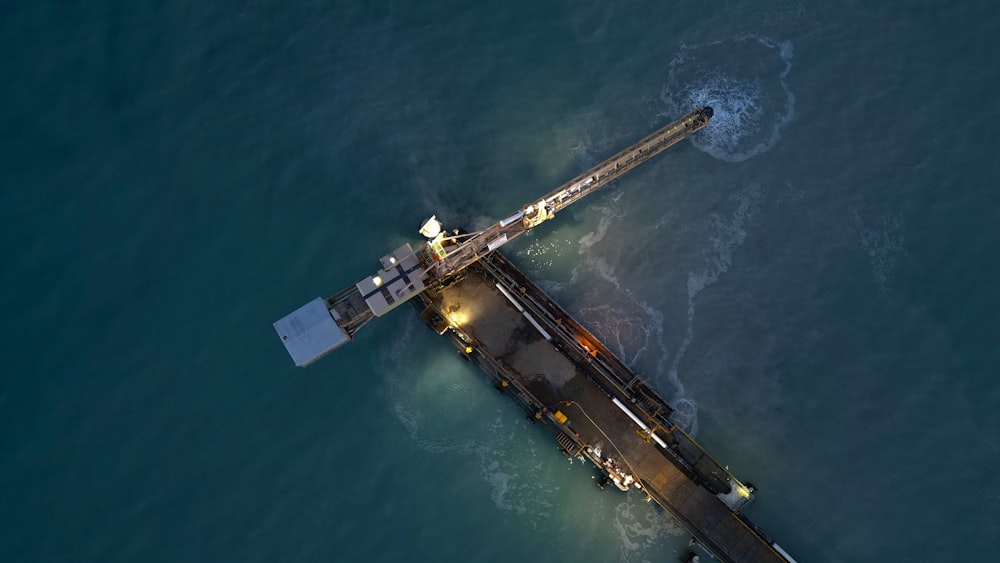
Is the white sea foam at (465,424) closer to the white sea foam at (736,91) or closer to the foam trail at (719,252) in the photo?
the foam trail at (719,252)

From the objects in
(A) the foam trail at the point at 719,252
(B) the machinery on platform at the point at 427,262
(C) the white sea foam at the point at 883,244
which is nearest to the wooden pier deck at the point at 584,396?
(B) the machinery on platform at the point at 427,262

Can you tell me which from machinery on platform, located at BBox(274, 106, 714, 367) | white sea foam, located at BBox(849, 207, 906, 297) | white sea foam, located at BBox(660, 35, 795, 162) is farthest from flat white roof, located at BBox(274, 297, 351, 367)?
white sea foam, located at BBox(849, 207, 906, 297)

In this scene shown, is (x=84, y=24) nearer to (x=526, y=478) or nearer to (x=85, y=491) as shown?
(x=85, y=491)

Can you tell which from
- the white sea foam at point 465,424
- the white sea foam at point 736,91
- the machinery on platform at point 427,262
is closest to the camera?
the machinery on platform at point 427,262

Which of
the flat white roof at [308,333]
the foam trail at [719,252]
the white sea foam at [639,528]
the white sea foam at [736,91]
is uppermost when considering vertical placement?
the flat white roof at [308,333]

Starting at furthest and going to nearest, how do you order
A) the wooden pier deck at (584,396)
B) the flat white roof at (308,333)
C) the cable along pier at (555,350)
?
the wooden pier deck at (584,396)
the cable along pier at (555,350)
the flat white roof at (308,333)

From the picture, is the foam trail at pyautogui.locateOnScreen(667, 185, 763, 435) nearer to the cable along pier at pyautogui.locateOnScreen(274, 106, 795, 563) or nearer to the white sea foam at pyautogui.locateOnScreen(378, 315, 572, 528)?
the cable along pier at pyautogui.locateOnScreen(274, 106, 795, 563)

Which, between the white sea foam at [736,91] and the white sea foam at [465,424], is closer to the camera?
the white sea foam at [465,424]

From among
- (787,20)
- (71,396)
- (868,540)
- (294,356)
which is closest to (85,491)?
(71,396)
